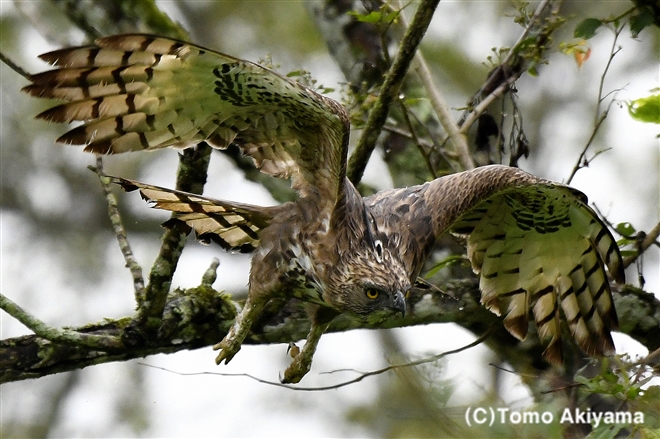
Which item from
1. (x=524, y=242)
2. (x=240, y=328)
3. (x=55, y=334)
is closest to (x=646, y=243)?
(x=524, y=242)

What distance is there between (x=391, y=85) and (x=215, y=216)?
1.08m

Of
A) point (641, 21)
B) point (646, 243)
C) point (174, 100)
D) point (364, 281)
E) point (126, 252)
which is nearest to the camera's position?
point (174, 100)

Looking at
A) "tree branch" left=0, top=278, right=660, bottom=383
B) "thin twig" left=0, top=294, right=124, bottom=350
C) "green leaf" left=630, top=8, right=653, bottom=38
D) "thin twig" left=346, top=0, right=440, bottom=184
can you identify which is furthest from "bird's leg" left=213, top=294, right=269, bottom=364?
"green leaf" left=630, top=8, right=653, bottom=38

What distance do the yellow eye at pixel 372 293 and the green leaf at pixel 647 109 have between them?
1.59 m

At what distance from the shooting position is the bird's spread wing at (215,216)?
3931mm

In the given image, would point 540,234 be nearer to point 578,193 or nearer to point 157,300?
point 578,193

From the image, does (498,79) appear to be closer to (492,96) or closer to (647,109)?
(492,96)

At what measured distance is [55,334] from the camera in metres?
4.00

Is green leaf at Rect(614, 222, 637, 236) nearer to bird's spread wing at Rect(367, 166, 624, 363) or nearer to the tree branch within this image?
bird's spread wing at Rect(367, 166, 624, 363)

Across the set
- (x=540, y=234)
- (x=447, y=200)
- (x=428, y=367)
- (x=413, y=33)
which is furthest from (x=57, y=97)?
(x=540, y=234)

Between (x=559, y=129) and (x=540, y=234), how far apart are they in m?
4.15

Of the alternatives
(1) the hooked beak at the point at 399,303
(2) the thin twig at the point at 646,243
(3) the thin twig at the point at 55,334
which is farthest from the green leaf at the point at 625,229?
(3) the thin twig at the point at 55,334

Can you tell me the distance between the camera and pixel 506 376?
534cm

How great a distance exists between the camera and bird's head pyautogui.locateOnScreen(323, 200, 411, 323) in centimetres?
391
